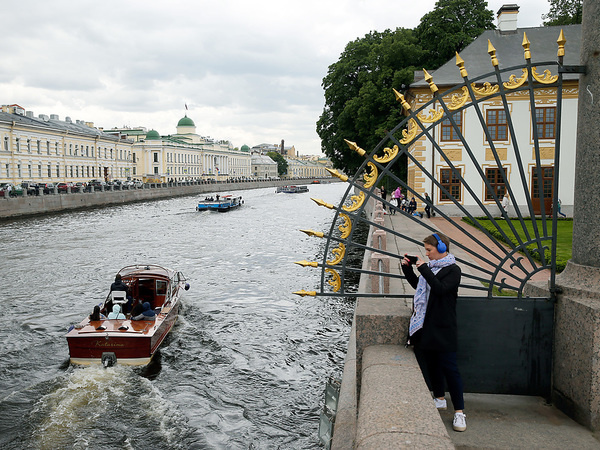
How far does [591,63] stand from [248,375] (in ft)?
31.3

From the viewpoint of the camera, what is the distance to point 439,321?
4719 mm

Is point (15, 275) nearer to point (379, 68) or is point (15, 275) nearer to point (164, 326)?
point (164, 326)

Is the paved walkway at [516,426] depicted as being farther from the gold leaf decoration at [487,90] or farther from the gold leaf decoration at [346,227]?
the gold leaf decoration at [487,90]

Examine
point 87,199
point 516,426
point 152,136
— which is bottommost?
point 516,426

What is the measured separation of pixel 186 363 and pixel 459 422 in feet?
30.6

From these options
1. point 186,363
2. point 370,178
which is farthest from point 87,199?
point 370,178

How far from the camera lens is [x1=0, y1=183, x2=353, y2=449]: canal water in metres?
9.50

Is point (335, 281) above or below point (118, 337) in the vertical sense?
above

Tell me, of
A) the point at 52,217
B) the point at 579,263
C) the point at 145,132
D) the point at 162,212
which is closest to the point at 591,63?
the point at 579,263

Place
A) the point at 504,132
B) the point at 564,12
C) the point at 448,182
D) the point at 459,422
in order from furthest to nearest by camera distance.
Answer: the point at 564,12, the point at 448,182, the point at 504,132, the point at 459,422

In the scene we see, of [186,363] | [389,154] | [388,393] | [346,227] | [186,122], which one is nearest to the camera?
[388,393]

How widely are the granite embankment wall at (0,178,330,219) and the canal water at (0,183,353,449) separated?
16751 mm

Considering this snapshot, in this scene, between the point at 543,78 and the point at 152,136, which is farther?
the point at 152,136

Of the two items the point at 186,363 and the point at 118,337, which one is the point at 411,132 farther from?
the point at 186,363
